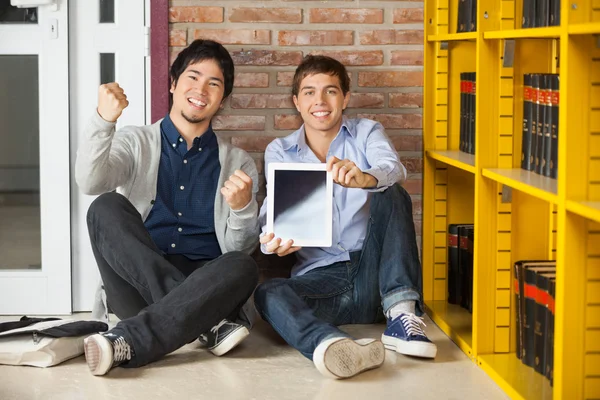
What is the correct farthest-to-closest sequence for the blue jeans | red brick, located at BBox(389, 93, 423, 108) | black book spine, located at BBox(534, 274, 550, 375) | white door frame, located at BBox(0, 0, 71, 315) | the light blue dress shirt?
red brick, located at BBox(389, 93, 423, 108), white door frame, located at BBox(0, 0, 71, 315), the light blue dress shirt, the blue jeans, black book spine, located at BBox(534, 274, 550, 375)

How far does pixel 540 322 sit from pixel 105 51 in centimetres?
192

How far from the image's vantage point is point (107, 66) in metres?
3.65

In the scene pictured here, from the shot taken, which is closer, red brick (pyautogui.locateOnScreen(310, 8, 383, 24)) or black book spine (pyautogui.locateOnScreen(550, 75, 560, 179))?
black book spine (pyautogui.locateOnScreen(550, 75, 560, 179))

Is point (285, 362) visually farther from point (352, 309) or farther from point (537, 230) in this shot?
Result: point (537, 230)

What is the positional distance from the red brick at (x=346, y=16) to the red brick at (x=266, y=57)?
0.16 metres

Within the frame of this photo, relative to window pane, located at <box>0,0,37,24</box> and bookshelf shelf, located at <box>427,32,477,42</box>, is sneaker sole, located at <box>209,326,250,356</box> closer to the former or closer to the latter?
bookshelf shelf, located at <box>427,32,477,42</box>

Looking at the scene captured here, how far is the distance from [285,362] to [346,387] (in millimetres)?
326

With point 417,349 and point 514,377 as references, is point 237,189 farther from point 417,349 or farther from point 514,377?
point 514,377

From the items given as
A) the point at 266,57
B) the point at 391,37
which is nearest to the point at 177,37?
the point at 266,57

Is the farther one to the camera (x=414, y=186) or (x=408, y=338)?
(x=414, y=186)

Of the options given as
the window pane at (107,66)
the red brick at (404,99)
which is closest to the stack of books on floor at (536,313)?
the red brick at (404,99)

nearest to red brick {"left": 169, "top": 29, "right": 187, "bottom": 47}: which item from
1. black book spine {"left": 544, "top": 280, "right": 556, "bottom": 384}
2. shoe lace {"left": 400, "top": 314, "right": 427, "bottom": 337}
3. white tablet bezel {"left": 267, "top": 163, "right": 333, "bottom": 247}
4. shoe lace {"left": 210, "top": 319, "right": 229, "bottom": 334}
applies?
white tablet bezel {"left": 267, "top": 163, "right": 333, "bottom": 247}

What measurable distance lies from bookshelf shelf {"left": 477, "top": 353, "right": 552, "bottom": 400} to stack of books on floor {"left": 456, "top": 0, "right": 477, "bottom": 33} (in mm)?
1148

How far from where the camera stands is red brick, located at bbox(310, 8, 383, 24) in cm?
373
